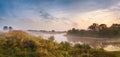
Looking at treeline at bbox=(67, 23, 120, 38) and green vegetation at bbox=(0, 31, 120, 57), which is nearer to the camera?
green vegetation at bbox=(0, 31, 120, 57)

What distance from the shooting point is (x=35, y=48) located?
33.1 feet

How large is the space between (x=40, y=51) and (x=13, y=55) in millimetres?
795

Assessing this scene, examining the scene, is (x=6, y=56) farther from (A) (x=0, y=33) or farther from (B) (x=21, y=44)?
(A) (x=0, y=33)

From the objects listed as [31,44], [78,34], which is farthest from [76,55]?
[78,34]

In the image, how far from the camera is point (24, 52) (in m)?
9.91

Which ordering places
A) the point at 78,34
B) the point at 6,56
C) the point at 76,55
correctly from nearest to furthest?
1. the point at 6,56
2. the point at 76,55
3. the point at 78,34

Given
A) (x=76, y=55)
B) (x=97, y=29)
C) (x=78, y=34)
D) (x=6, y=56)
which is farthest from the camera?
(x=97, y=29)

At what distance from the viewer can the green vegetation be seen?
32.6ft

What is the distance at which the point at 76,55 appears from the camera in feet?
34.8

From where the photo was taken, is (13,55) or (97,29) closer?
(13,55)

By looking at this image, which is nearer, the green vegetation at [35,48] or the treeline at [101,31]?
the green vegetation at [35,48]

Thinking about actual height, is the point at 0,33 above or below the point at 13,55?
above

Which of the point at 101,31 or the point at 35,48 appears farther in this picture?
the point at 101,31

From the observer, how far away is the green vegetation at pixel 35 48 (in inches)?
391
